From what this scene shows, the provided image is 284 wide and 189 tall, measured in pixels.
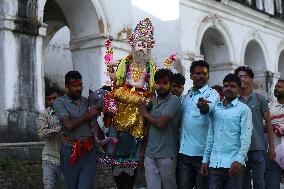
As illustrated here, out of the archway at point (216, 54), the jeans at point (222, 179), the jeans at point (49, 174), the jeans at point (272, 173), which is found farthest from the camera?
the archway at point (216, 54)

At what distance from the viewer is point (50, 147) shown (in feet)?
20.0

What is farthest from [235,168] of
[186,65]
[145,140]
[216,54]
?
[216,54]

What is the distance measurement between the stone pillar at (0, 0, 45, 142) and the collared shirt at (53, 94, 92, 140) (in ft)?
11.3

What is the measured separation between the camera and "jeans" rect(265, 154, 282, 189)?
6.41 m

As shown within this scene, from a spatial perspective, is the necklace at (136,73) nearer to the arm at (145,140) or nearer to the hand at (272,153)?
the arm at (145,140)

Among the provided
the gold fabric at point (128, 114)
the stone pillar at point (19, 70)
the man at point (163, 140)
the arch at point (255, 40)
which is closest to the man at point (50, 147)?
the gold fabric at point (128, 114)

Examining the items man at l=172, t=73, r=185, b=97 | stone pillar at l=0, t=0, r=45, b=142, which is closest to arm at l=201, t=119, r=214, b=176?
man at l=172, t=73, r=185, b=97

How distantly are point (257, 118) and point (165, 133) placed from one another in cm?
114

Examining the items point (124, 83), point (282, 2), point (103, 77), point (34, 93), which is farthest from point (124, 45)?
point (282, 2)

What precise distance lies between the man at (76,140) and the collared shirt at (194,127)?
97cm

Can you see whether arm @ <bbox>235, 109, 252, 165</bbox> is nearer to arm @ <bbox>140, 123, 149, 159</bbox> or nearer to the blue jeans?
arm @ <bbox>140, 123, 149, 159</bbox>

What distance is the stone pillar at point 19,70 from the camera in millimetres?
8891

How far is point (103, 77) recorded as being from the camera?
11.0 metres

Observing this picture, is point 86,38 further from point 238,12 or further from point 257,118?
point 238,12
